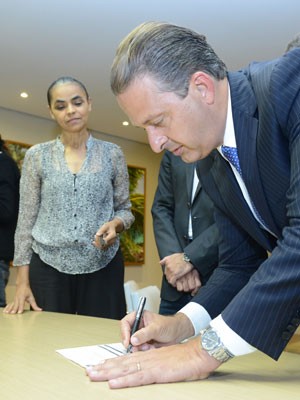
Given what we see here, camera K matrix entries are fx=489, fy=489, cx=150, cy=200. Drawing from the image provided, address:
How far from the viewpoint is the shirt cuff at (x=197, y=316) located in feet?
4.48

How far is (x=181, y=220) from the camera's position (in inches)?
91.2

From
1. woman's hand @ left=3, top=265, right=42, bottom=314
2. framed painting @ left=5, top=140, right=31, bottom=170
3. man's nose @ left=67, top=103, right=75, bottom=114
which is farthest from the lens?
framed painting @ left=5, top=140, right=31, bottom=170

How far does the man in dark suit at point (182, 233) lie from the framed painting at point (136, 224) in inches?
240

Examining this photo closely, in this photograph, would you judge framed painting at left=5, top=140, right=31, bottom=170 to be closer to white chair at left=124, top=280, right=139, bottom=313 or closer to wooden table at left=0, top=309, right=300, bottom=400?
white chair at left=124, top=280, right=139, bottom=313

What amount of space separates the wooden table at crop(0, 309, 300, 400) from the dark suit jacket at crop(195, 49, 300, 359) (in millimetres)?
104

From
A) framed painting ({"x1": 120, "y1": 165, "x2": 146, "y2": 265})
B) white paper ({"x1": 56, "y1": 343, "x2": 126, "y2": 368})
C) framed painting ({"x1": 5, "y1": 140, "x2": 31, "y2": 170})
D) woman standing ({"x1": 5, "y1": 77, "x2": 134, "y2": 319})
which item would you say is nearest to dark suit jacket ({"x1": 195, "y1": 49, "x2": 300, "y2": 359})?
white paper ({"x1": 56, "y1": 343, "x2": 126, "y2": 368})

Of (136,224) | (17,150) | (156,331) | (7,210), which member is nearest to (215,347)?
(156,331)

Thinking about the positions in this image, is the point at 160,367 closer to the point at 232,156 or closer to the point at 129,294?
the point at 232,156

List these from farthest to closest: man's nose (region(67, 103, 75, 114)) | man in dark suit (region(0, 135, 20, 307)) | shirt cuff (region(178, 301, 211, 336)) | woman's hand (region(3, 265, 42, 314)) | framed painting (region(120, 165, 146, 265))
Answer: framed painting (region(120, 165, 146, 265)) < man in dark suit (region(0, 135, 20, 307)) < man's nose (region(67, 103, 75, 114)) < woman's hand (region(3, 265, 42, 314)) < shirt cuff (region(178, 301, 211, 336))

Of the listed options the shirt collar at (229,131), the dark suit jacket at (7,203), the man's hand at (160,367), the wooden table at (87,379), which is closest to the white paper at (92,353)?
the wooden table at (87,379)

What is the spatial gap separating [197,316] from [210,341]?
1.18 ft

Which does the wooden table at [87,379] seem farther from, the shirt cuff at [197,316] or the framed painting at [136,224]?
the framed painting at [136,224]

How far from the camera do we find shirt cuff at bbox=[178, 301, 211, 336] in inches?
53.7

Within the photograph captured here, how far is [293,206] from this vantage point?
101 cm
